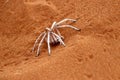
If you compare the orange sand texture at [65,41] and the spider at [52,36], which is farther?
the spider at [52,36]

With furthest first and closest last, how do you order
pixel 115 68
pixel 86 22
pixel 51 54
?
pixel 86 22
pixel 51 54
pixel 115 68

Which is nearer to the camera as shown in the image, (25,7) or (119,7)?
(119,7)

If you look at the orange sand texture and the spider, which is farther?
the spider

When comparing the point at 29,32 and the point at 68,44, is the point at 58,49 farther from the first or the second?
the point at 29,32

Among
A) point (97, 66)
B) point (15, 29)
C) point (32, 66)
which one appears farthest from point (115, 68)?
point (15, 29)

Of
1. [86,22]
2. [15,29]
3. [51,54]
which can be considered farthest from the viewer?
[15,29]

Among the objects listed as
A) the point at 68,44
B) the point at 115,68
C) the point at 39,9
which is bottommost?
the point at 115,68

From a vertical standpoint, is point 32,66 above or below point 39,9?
below
